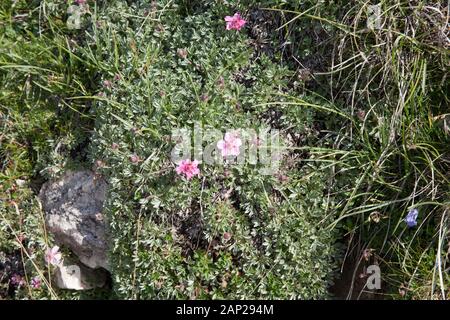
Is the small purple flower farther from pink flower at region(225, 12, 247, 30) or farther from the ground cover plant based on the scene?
pink flower at region(225, 12, 247, 30)

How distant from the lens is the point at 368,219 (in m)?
3.08

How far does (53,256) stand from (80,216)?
0.27 meters

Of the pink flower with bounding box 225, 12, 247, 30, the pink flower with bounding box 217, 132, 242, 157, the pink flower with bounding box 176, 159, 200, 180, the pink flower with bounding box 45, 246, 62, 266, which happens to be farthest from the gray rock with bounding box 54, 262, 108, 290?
the pink flower with bounding box 225, 12, 247, 30

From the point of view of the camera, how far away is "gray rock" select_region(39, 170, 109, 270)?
344 cm

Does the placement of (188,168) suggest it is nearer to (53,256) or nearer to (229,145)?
(229,145)

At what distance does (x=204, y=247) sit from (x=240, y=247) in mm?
204

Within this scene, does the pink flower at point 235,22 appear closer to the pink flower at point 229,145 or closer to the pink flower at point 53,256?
the pink flower at point 229,145

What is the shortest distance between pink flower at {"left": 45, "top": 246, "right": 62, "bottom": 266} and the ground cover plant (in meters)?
0.01

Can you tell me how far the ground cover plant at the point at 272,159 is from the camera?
311 centimetres

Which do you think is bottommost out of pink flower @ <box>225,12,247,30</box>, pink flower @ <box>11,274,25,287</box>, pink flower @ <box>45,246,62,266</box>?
pink flower @ <box>11,274,25,287</box>

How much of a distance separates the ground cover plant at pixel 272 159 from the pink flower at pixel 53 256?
13mm

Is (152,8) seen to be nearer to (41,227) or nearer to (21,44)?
(21,44)

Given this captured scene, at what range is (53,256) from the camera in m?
3.45

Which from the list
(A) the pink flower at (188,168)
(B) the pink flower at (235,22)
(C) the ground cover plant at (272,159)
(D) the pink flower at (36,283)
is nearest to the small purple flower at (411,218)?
(C) the ground cover plant at (272,159)
